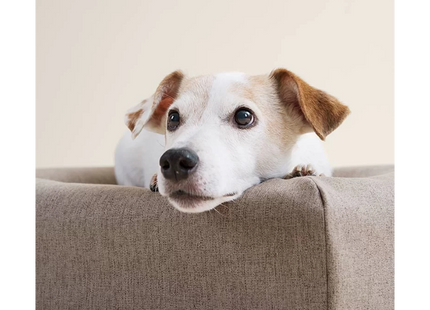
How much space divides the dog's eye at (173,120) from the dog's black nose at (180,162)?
1.07 ft

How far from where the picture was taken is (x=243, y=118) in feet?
5.13

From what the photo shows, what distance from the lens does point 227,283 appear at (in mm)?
1354

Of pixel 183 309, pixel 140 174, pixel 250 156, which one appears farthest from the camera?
pixel 140 174

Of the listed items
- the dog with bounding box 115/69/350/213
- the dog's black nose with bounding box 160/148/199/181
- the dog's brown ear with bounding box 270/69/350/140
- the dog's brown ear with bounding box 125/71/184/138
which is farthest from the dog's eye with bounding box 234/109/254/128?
the dog's brown ear with bounding box 125/71/184/138

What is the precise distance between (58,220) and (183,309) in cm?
54

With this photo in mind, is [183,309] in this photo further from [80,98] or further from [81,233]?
[80,98]

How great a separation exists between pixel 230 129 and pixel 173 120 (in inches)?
9.2

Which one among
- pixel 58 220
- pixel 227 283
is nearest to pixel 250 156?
pixel 227 283

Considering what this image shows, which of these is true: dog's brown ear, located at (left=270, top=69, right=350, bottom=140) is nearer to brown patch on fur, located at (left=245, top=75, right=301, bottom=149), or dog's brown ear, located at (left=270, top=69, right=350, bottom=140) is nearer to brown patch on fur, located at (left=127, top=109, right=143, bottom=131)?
brown patch on fur, located at (left=245, top=75, right=301, bottom=149)

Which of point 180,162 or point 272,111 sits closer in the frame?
point 180,162

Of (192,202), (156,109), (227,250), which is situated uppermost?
(156,109)

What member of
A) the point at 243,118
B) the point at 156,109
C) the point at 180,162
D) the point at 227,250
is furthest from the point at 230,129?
the point at 156,109

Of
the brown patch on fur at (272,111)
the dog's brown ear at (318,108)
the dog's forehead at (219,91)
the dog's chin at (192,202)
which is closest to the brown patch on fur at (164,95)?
the dog's forehead at (219,91)

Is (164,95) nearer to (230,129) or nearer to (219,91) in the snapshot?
(219,91)
